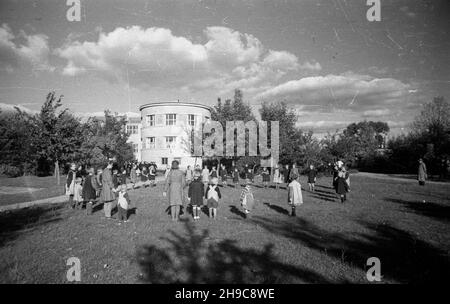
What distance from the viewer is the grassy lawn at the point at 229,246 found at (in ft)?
17.2

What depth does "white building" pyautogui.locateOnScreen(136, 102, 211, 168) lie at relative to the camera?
136 ft

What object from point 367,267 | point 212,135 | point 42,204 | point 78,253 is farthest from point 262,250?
point 212,135

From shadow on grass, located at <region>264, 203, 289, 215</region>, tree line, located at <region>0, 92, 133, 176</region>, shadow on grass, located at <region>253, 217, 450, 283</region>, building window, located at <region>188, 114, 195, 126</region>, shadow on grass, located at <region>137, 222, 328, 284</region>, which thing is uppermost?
building window, located at <region>188, 114, 195, 126</region>

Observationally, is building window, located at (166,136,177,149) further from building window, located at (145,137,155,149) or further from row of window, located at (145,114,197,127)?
building window, located at (145,137,155,149)

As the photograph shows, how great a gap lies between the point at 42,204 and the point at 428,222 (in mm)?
15899

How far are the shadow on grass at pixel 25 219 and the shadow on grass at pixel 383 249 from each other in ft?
23.9

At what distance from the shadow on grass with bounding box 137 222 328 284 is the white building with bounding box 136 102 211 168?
3427 centimetres

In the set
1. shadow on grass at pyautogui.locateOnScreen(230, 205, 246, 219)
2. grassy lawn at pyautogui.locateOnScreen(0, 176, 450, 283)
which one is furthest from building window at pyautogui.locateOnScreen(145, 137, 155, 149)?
shadow on grass at pyautogui.locateOnScreen(230, 205, 246, 219)

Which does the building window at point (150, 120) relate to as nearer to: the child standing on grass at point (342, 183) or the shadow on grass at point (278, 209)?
the shadow on grass at point (278, 209)

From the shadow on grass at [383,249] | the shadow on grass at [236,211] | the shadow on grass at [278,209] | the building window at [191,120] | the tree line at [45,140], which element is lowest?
the shadow on grass at [278,209]

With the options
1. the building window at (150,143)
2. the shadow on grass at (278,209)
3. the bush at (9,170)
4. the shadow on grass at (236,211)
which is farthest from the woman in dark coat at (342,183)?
the building window at (150,143)

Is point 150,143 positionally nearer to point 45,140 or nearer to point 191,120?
point 191,120

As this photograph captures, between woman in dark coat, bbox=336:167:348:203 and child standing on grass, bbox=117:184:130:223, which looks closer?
child standing on grass, bbox=117:184:130:223
